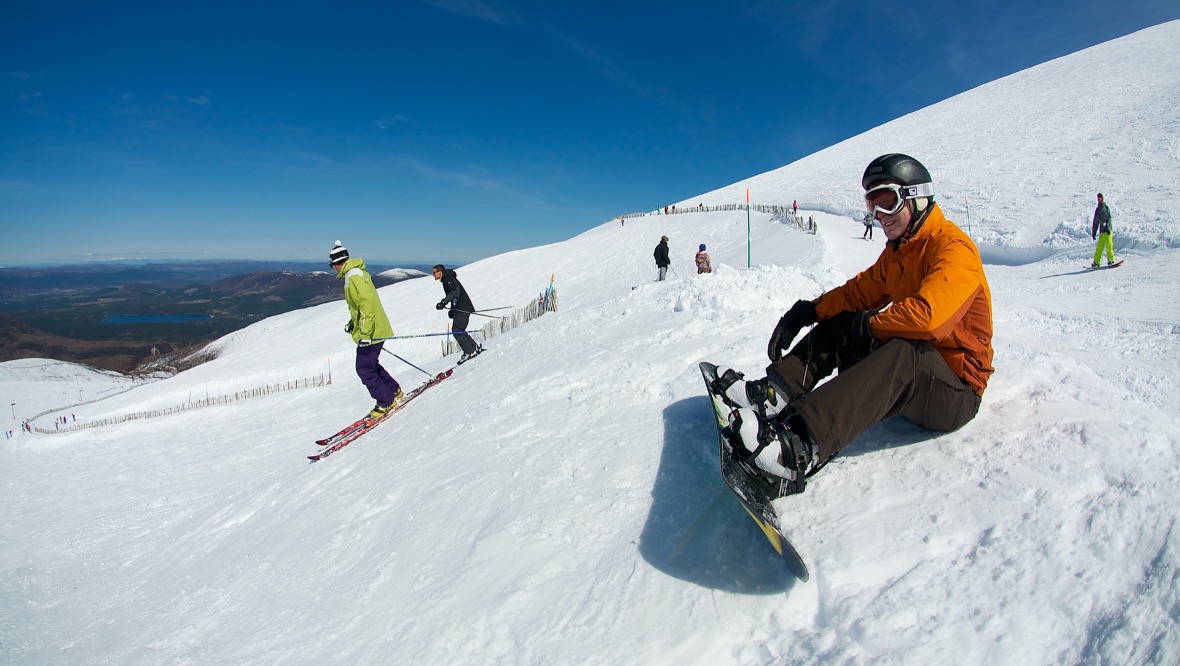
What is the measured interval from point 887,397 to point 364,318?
6.04 m

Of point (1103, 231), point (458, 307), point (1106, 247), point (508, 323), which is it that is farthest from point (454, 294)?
point (1106, 247)

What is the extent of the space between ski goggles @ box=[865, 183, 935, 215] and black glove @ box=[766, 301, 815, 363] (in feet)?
2.35

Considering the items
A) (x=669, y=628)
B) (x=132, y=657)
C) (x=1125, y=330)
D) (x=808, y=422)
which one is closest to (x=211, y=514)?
(x=132, y=657)

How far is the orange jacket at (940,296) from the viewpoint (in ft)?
8.00

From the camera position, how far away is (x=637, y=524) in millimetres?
2896

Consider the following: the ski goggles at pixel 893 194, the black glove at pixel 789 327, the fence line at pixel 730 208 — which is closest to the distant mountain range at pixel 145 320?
the fence line at pixel 730 208

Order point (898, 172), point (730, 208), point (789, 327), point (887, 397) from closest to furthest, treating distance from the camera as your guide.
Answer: point (887, 397), point (898, 172), point (789, 327), point (730, 208)

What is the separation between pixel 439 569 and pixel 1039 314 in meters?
6.11

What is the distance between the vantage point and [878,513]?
8.04ft

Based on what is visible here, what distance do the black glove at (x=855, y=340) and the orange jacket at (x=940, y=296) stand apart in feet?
0.23

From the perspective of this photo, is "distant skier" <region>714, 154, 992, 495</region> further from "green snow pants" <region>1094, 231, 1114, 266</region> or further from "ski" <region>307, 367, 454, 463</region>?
"green snow pants" <region>1094, 231, 1114, 266</region>

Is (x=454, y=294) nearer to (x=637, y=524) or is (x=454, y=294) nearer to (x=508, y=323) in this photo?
(x=508, y=323)

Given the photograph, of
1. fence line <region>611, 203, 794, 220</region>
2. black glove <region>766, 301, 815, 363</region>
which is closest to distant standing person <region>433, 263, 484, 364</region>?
black glove <region>766, 301, 815, 363</region>

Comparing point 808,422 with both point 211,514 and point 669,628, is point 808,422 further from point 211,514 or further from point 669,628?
point 211,514
